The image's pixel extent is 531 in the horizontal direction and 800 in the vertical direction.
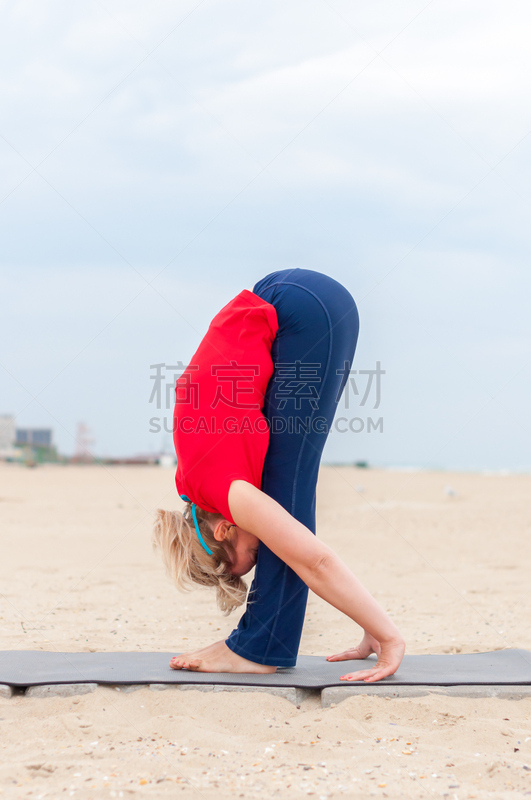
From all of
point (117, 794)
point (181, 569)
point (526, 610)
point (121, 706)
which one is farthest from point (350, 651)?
point (526, 610)

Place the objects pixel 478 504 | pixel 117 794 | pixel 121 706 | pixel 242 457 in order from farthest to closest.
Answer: pixel 478 504 → pixel 242 457 → pixel 121 706 → pixel 117 794

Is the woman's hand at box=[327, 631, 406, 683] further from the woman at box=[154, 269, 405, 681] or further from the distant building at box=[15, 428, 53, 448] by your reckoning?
the distant building at box=[15, 428, 53, 448]

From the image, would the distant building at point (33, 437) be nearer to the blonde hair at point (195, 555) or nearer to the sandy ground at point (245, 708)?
the sandy ground at point (245, 708)

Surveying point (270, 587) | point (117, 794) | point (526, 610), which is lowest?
point (526, 610)

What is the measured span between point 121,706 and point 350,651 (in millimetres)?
1057

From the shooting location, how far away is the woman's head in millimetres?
2705

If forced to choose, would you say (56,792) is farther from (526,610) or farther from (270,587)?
(526,610)

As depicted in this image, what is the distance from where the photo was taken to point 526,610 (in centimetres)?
434

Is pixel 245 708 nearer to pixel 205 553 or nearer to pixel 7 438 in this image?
pixel 205 553

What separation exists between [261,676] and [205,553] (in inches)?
20.7

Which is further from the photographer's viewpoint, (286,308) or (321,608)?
(321,608)

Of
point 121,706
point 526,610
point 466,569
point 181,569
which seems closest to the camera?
→ point 121,706

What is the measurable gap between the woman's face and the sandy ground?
0.50m

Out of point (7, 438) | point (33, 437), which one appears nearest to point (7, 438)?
point (7, 438)
